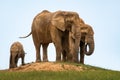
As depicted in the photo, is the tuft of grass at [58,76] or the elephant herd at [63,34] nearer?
the tuft of grass at [58,76]

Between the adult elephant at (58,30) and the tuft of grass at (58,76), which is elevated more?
the adult elephant at (58,30)

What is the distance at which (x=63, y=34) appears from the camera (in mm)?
33906

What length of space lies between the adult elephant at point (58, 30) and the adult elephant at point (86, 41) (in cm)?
222

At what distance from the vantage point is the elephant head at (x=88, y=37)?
3566 centimetres

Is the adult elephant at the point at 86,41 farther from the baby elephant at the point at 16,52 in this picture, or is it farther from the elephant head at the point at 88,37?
the baby elephant at the point at 16,52

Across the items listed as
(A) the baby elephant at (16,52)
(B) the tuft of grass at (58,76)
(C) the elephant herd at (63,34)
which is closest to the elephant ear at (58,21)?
(C) the elephant herd at (63,34)

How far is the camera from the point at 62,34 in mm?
33812

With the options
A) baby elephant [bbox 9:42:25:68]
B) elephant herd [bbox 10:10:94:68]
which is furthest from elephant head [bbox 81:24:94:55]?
baby elephant [bbox 9:42:25:68]

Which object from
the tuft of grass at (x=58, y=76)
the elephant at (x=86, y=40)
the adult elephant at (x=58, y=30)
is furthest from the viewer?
the elephant at (x=86, y=40)

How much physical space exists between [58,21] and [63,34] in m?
0.96

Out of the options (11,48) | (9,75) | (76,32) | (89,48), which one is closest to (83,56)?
(89,48)

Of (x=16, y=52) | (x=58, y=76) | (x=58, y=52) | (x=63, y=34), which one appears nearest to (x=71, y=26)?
(x=63, y=34)

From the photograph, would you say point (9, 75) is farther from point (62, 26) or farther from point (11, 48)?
point (11, 48)

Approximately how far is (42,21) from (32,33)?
1.91 m
